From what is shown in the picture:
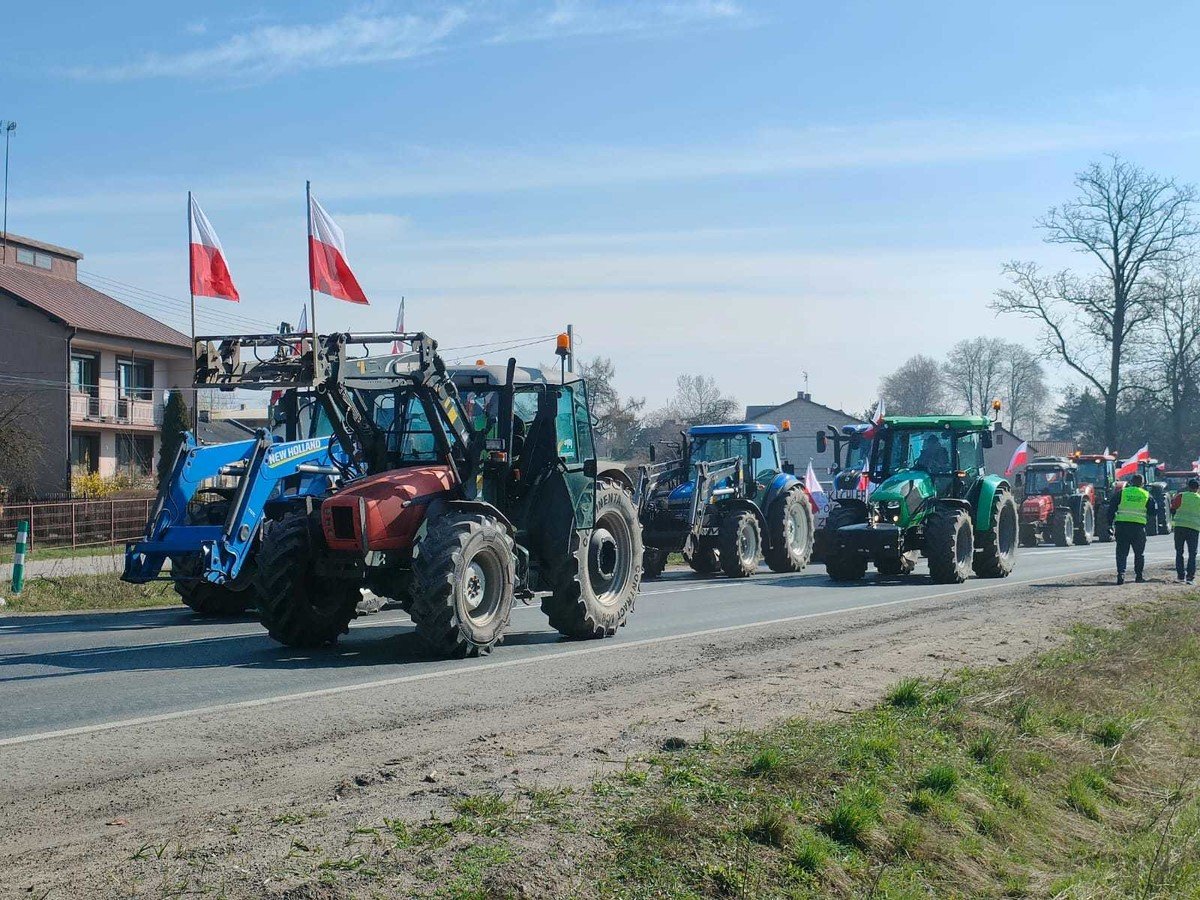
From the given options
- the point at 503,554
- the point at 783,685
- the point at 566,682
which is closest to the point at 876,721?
the point at 783,685

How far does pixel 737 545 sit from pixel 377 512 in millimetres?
11071

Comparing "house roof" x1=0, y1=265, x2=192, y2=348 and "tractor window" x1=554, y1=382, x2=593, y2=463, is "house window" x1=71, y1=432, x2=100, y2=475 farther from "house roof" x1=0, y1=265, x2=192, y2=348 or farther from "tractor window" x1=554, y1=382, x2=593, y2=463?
"tractor window" x1=554, y1=382, x2=593, y2=463

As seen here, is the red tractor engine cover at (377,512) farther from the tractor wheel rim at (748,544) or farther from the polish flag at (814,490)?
the polish flag at (814,490)

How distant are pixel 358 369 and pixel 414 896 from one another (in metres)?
6.94

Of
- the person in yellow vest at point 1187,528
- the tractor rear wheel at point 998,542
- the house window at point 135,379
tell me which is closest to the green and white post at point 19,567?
the tractor rear wheel at point 998,542

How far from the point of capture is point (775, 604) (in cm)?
1614

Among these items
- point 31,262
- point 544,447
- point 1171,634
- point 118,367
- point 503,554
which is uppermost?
point 31,262

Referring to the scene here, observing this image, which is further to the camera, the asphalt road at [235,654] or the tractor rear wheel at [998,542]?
the tractor rear wheel at [998,542]

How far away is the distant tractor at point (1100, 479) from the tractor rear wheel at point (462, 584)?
106ft

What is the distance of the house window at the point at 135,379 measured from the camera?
4422 cm

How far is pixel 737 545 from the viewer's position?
2080 centimetres

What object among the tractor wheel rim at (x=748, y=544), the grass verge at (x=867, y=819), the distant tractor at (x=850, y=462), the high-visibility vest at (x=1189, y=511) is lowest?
the grass verge at (x=867, y=819)

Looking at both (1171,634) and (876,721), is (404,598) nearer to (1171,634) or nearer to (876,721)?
(876,721)

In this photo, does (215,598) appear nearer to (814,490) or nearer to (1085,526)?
(814,490)
